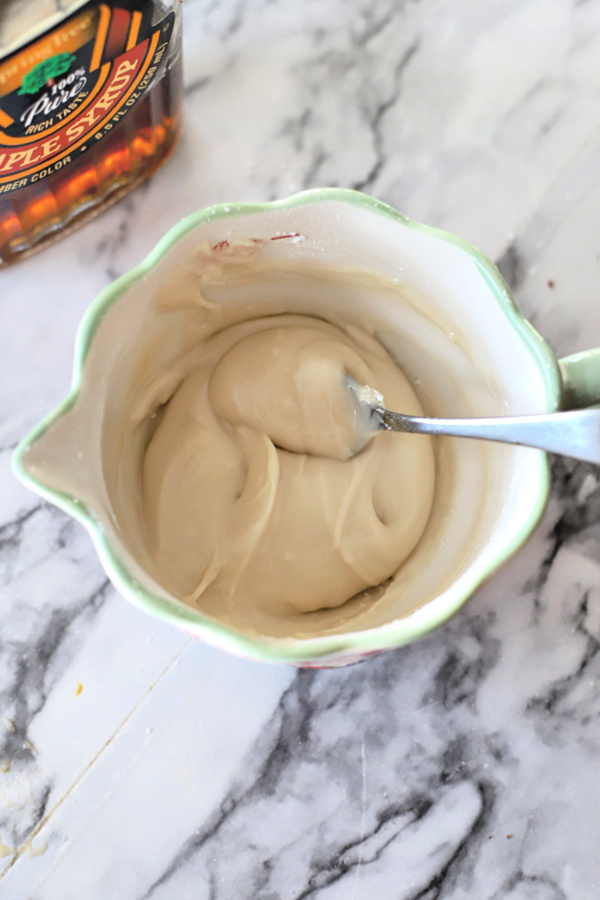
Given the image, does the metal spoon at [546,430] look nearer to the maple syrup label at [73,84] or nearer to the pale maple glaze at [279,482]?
the pale maple glaze at [279,482]

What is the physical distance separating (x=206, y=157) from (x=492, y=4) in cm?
30

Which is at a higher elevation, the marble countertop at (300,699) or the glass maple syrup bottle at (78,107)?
the glass maple syrup bottle at (78,107)

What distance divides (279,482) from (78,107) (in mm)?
292

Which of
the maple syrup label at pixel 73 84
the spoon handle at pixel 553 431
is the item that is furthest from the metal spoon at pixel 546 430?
the maple syrup label at pixel 73 84

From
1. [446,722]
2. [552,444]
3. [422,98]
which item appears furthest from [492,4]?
[446,722]

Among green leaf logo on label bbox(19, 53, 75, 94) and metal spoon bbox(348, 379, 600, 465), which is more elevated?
green leaf logo on label bbox(19, 53, 75, 94)

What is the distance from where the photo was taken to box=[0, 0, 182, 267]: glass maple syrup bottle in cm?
44

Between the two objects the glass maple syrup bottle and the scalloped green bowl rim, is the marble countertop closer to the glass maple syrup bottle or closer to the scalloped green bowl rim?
the glass maple syrup bottle

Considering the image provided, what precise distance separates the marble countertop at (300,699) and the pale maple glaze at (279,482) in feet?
0.31

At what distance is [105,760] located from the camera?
0.57 metres

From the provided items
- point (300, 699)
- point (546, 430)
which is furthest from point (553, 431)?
point (300, 699)

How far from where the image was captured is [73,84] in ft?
1.58

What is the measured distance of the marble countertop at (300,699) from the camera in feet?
1.85

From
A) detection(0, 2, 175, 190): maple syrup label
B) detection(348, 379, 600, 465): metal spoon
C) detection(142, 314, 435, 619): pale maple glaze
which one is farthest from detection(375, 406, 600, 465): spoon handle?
detection(0, 2, 175, 190): maple syrup label
